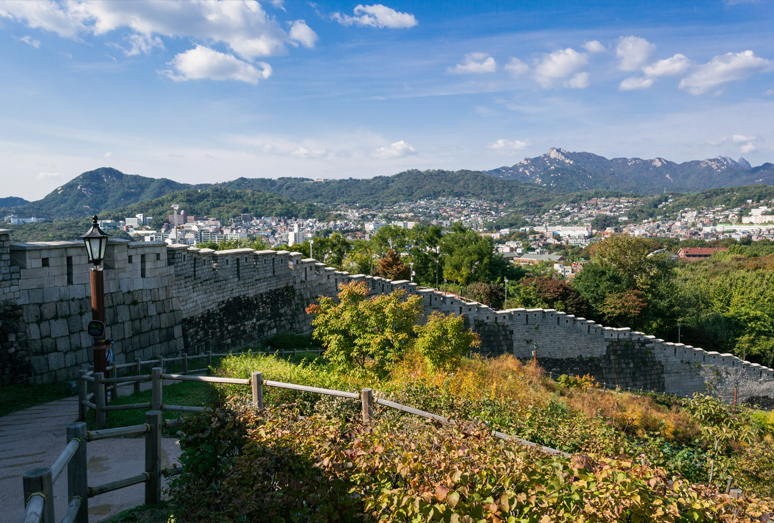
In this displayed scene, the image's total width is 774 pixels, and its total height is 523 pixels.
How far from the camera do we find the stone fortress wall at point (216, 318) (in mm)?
8961

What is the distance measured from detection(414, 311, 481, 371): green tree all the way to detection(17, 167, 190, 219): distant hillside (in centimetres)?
9100

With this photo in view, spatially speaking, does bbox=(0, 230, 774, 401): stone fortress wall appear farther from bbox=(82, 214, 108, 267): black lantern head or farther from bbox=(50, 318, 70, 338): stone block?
bbox=(82, 214, 108, 267): black lantern head

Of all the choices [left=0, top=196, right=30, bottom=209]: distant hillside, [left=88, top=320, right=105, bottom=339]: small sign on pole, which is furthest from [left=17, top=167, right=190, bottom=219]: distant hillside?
[left=88, top=320, right=105, bottom=339]: small sign on pole

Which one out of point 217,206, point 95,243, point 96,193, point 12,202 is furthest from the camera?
point 217,206

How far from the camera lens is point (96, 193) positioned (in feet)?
366

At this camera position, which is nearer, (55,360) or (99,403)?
(99,403)

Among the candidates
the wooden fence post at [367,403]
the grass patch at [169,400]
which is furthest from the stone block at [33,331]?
the wooden fence post at [367,403]

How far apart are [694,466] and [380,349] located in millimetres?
6378

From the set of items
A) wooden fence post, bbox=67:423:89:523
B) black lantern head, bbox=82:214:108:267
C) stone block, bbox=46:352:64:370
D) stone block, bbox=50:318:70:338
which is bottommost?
stone block, bbox=46:352:64:370

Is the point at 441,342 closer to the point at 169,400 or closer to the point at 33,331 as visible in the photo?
the point at 169,400

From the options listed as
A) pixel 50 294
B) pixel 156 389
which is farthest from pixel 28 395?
pixel 156 389

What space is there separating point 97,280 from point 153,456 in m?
4.34

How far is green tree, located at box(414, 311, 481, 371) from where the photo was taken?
37.2 feet

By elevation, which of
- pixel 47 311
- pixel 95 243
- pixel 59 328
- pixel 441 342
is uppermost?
pixel 95 243
